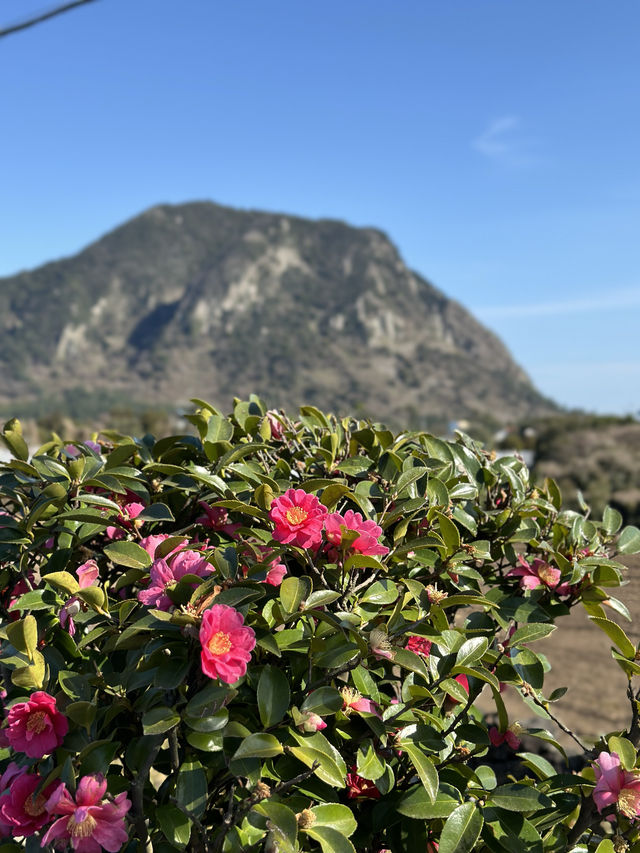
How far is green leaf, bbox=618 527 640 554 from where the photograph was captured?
1791 millimetres

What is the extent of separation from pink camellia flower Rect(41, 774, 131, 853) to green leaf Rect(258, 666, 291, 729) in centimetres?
25

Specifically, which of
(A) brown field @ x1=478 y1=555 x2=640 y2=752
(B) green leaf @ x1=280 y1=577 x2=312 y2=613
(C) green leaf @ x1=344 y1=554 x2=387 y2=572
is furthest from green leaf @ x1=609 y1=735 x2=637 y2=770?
(A) brown field @ x1=478 y1=555 x2=640 y2=752

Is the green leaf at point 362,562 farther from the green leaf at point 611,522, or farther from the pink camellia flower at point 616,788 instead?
the green leaf at point 611,522

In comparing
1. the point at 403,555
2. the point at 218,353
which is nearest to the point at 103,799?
the point at 403,555

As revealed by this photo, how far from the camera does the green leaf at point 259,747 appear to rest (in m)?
1.01

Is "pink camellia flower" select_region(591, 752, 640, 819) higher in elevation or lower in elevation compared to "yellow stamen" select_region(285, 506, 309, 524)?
lower

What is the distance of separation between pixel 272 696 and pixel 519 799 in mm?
509

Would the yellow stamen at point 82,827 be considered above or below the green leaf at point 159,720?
below

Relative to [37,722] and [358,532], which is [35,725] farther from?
[358,532]

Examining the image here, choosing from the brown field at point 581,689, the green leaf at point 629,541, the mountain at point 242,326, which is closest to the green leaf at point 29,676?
the green leaf at point 629,541

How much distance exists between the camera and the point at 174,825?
1091mm

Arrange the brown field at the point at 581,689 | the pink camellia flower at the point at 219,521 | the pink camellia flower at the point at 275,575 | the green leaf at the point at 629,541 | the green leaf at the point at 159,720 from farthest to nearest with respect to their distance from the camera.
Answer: the brown field at the point at 581,689 → the green leaf at the point at 629,541 → the pink camellia flower at the point at 219,521 → the pink camellia flower at the point at 275,575 → the green leaf at the point at 159,720

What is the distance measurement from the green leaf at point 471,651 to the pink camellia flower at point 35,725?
0.69 meters

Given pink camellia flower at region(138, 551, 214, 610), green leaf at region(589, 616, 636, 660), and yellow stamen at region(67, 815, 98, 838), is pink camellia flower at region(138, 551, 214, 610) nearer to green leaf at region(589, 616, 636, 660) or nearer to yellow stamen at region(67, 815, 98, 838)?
yellow stamen at region(67, 815, 98, 838)
